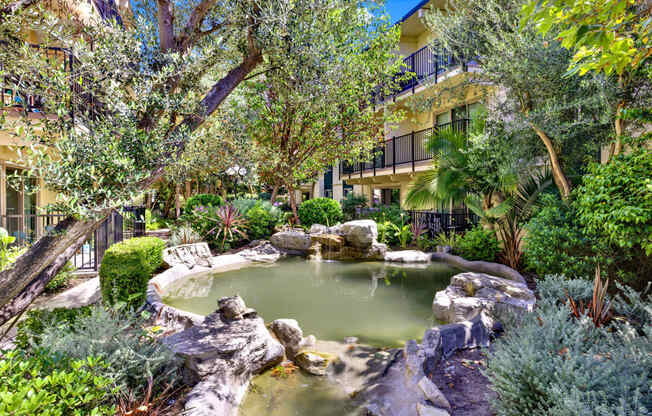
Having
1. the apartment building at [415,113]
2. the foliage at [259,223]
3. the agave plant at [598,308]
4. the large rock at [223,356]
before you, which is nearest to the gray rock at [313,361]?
the large rock at [223,356]

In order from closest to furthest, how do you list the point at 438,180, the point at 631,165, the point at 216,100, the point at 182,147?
1. the point at 182,147
2. the point at 216,100
3. the point at 631,165
4. the point at 438,180

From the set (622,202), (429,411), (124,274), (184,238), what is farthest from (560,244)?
(184,238)

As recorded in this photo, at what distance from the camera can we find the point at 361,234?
10.3 m

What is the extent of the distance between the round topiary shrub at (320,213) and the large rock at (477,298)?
7.58 m

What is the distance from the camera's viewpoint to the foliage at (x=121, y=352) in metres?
2.53

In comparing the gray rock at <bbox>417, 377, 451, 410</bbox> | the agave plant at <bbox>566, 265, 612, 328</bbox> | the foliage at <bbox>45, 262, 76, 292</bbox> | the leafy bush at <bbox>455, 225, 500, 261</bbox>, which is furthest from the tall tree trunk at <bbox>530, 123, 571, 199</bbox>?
the foliage at <bbox>45, 262, 76, 292</bbox>

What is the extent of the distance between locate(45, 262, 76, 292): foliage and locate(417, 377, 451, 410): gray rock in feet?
20.3

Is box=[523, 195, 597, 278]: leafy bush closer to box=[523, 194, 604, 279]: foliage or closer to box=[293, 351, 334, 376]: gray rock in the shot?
box=[523, 194, 604, 279]: foliage

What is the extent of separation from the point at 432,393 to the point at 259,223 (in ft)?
32.1

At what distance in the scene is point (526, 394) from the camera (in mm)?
2203

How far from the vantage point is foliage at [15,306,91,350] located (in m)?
2.93

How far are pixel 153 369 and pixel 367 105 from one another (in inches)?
495

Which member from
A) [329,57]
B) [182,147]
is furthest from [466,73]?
[182,147]

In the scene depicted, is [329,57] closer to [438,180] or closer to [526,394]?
[526,394]
